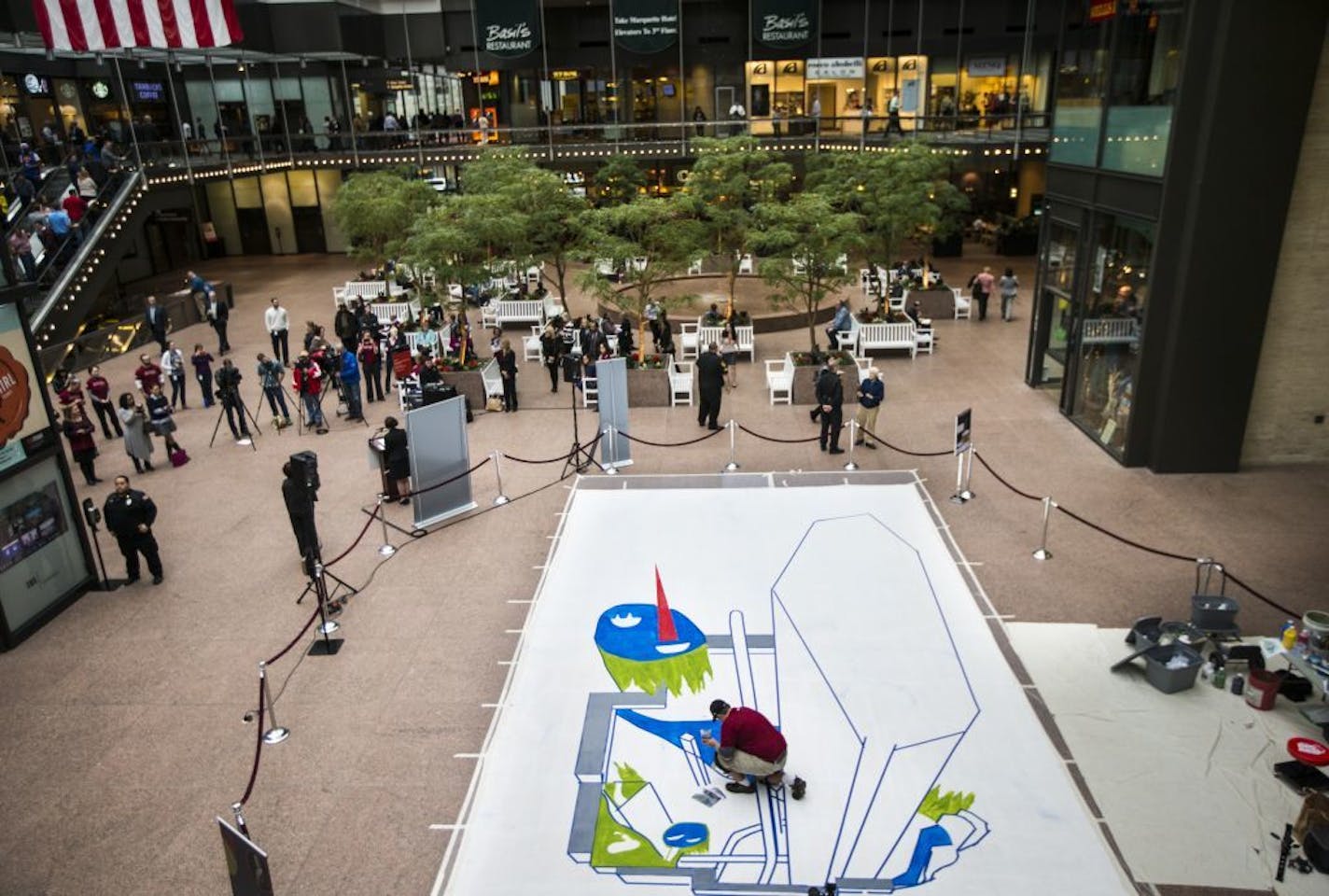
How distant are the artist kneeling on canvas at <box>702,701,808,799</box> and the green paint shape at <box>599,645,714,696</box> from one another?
4.64ft

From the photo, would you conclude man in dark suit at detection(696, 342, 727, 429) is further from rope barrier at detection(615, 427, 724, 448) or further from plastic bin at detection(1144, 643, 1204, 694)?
plastic bin at detection(1144, 643, 1204, 694)

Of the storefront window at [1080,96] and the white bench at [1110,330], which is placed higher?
the storefront window at [1080,96]

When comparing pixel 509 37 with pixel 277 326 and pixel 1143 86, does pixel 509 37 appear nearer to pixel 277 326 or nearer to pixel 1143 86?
pixel 277 326

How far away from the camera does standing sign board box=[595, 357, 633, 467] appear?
1436cm

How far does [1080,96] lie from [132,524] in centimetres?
1595

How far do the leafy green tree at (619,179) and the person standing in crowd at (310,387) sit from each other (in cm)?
1456

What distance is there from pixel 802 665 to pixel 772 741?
195cm

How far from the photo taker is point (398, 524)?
506 inches

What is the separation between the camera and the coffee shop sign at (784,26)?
1202 inches

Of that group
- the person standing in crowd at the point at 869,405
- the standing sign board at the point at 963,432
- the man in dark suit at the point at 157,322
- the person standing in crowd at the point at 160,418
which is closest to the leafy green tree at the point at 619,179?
the man in dark suit at the point at 157,322

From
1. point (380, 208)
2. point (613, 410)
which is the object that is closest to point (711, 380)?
point (613, 410)

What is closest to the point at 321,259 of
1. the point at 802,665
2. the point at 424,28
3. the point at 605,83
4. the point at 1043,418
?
the point at 424,28

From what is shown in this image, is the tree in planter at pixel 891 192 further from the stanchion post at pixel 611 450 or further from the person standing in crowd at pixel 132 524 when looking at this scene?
the person standing in crowd at pixel 132 524

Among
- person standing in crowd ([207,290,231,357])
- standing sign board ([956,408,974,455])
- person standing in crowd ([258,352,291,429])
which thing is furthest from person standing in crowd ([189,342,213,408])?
standing sign board ([956,408,974,455])
